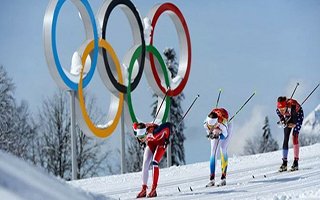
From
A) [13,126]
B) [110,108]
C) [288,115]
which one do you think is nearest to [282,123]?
[288,115]

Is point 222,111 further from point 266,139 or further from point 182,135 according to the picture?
point 266,139

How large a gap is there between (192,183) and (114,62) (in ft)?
30.9

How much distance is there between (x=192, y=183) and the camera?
15820 mm

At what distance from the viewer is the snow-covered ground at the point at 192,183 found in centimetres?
535

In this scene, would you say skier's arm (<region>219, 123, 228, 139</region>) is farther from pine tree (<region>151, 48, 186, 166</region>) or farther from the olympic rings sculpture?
pine tree (<region>151, 48, 186, 166</region>)

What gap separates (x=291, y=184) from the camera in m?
12.9

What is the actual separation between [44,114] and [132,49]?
13.4 m

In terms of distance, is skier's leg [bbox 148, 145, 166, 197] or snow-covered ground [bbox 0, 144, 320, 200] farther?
skier's leg [bbox 148, 145, 166, 197]

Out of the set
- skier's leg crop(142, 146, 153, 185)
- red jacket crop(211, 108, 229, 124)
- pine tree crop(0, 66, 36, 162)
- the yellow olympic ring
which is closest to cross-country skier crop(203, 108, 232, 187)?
red jacket crop(211, 108, 229, 124)

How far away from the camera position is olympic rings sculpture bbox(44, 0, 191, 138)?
67.9 ft

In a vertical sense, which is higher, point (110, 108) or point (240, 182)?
point (110, 108)

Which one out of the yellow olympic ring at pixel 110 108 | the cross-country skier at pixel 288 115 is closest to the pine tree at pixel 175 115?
the yellow olympic ring at pixel 110 108

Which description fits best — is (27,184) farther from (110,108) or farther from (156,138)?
(110,108)

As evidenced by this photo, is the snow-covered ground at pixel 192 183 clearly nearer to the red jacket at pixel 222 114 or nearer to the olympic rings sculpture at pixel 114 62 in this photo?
the red jacket at pixel 222 114
